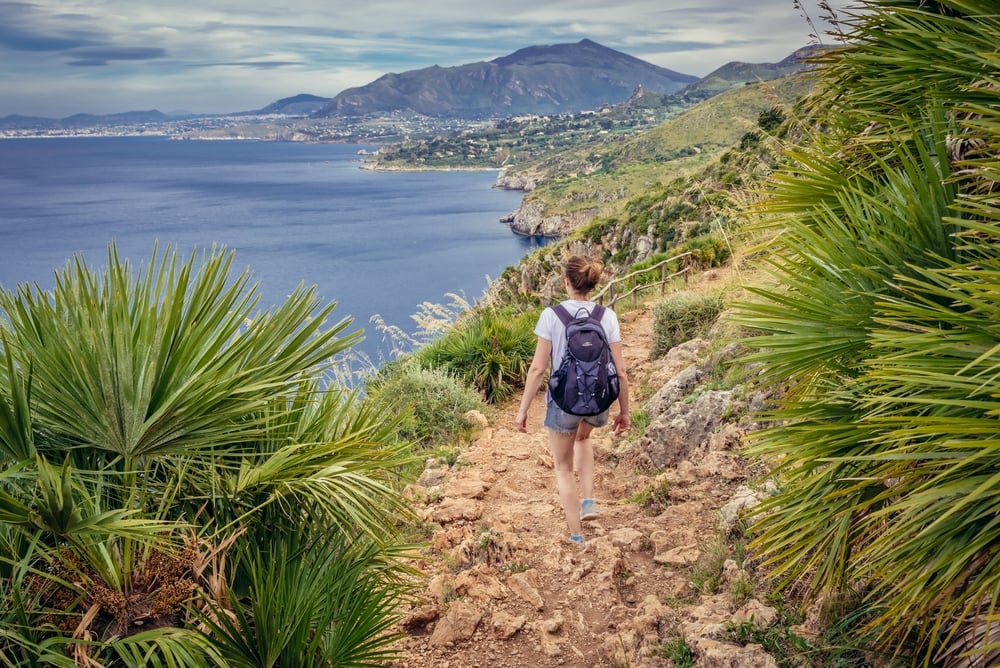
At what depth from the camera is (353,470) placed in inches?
108

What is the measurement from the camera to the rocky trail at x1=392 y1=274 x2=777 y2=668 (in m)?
3.68

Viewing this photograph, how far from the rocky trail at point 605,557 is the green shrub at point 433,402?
1.25m

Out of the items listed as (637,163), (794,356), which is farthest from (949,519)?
(637,163)

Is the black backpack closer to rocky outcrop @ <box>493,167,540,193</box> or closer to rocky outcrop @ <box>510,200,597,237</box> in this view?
rocky outcrop @ <box>510,200,597,237</box>

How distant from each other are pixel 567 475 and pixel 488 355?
494 centimetres

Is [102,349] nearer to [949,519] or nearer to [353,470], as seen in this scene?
[353,470]

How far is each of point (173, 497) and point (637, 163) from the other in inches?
4301

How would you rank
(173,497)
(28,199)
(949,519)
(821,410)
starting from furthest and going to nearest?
(28,199)
(821,410)
(173,497)
(949,519)

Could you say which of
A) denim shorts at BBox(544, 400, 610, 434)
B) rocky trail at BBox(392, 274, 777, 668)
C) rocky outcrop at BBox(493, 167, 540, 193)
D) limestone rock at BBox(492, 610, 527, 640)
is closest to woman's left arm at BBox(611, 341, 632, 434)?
denim shorts at BBox(544, 400, 610, 434)

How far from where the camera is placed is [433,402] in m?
8.55

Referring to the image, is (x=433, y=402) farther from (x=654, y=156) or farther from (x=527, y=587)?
(x=654, y=156)

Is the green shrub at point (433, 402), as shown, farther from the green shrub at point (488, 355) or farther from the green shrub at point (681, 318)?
the green shrub at point (681, 318)

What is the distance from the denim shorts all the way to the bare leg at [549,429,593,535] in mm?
76

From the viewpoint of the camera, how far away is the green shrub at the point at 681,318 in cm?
911
